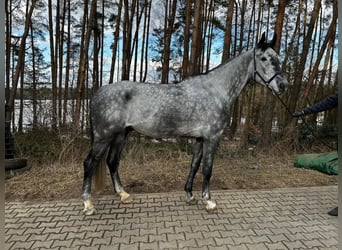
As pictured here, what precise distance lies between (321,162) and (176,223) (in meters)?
3.73

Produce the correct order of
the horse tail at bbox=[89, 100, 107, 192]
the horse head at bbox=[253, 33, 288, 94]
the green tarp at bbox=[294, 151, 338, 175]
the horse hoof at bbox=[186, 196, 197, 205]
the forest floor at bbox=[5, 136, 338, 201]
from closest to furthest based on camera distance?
the horse head at bbox=[253, 33, 288, 94], the horse tail at bbox=[89, 100, 107, 192], the horse hoof at bbox=[186, 196, 197, 205], the forest floor at bbox=[5, 136, 338, 201], the green tarp at bbox=[294, 151, 338, 175]

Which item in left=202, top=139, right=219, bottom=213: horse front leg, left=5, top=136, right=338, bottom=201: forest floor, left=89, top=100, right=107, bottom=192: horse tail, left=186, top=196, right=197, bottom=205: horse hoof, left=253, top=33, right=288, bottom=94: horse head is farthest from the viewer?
left=5, top=136, right=338, bottom=201: forest floor

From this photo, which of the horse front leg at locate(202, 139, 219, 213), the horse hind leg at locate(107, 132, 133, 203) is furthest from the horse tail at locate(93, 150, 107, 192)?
the horse front leg at locate(202, 139, 219, 213)

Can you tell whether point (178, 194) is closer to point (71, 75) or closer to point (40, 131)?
point (40, 131)

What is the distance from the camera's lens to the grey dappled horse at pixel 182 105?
2924 millimetres

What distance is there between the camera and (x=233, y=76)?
3.08 metres

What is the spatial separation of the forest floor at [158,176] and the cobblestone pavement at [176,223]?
0.35 m

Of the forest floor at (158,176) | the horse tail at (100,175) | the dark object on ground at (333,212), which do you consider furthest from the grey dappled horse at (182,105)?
the dark object on ground at (333,212)

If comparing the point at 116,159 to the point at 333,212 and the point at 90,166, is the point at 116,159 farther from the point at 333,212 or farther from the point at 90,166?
the point at 333,212

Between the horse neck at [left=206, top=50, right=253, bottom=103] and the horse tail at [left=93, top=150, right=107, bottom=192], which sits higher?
the horse neck at [left=206, top=50, right=253, bottom=103]

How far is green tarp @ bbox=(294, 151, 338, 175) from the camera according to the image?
190 inches

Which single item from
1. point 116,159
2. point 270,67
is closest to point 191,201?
point 116,159

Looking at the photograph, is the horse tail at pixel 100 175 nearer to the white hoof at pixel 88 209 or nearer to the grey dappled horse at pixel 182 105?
the grey dappled horse at pixel 182 105

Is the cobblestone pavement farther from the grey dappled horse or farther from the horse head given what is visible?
the horse head
